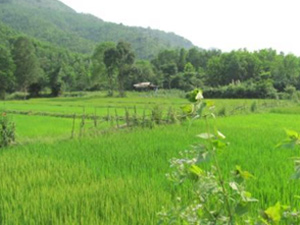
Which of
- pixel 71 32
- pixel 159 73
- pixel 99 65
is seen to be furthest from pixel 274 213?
pixel 71 32

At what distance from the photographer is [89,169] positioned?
5051 mm

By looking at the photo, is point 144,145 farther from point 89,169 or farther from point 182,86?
point 182,86

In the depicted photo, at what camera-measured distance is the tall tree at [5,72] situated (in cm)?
4491

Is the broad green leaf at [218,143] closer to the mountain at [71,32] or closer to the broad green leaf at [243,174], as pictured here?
the broad green leaf at [243,174]

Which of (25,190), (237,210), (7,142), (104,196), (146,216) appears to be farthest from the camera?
(7,142)

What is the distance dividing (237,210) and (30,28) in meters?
126

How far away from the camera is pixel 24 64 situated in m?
47.4

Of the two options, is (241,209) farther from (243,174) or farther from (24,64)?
(24,64)

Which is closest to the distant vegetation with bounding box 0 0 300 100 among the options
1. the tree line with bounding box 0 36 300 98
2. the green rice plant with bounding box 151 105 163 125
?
the tree line with bounding box 0 36 300 98

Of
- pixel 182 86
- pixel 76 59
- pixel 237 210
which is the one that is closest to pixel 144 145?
pixel 237 210

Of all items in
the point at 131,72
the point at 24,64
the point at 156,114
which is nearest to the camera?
the point at 156,114

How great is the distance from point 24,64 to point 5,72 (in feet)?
10.1

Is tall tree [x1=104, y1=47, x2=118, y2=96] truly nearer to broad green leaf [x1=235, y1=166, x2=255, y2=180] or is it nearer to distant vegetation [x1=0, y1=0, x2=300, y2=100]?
distant vegetation [x1=0, y1=0, x2=300, y2=100]

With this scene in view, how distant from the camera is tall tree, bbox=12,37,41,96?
153 ft
